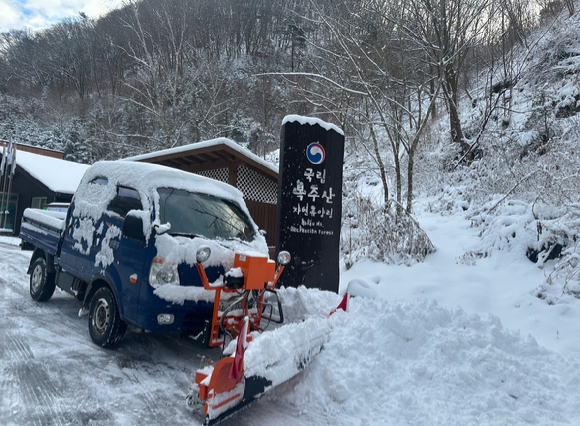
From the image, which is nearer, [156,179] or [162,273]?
[162,273]

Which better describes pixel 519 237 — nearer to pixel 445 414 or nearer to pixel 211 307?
pixel 445 414

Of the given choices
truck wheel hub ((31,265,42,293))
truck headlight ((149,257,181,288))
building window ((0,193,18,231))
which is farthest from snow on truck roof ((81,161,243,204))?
building window ((0,193,18,231))

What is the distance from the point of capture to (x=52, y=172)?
21.6m

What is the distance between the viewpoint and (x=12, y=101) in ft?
161

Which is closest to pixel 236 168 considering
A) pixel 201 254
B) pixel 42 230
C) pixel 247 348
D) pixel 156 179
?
pixel 42 230

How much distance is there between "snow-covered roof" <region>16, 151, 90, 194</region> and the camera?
65.5 feet

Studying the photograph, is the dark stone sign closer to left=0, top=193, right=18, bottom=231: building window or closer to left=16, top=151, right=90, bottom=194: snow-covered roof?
left=16, top=151, right=90, bottom=194: snow-covered roof

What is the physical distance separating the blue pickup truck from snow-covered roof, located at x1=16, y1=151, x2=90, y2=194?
17071mm

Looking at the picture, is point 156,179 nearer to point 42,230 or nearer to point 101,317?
point 101,317

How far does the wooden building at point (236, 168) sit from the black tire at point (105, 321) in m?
5.95

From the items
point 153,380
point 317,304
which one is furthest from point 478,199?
point 153,380

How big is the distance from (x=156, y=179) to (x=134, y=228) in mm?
844

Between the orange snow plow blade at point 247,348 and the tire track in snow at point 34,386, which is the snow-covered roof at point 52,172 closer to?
the tire track in snow at point 34,386

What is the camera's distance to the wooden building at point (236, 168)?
980cm
